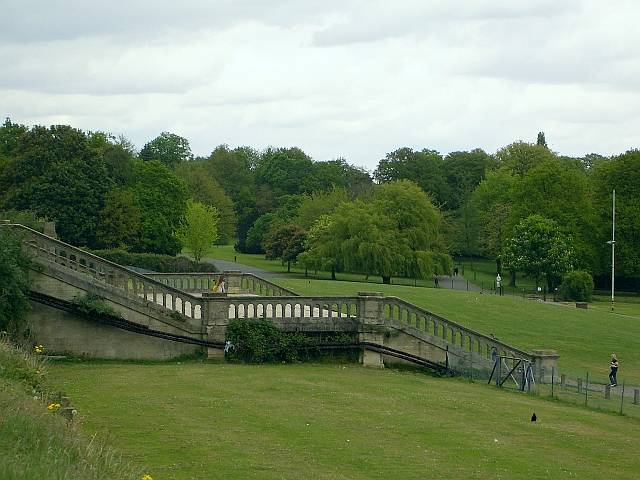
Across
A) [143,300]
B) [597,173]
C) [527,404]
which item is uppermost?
[597,173]

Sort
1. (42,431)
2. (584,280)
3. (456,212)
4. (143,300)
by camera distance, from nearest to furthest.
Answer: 1. (42,431)
2. (143,300)
3. (584,280)
4. (456,212)

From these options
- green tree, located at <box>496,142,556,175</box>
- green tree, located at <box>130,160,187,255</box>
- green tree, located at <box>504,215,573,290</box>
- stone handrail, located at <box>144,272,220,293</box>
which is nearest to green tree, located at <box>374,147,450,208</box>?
green tree, located at <box>496,142,556,175</box>

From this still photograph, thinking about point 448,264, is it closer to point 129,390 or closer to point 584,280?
point 584,280

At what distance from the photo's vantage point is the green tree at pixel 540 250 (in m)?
92.4

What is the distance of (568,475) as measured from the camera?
1942 centimetres

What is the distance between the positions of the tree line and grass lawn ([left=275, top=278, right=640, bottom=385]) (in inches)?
943

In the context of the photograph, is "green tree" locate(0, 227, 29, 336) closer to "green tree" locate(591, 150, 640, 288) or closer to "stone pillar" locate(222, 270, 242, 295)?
"stone pillar" locate(222, 270, 242, 295)

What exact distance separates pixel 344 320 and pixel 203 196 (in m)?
109

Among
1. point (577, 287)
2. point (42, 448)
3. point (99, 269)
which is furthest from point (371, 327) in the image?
point (577, 287)

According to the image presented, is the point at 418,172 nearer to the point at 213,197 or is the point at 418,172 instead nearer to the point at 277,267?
the point at 213,197

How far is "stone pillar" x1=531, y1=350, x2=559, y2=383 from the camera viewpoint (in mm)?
33938

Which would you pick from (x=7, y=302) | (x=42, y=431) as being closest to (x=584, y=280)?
(x=7, y=302)

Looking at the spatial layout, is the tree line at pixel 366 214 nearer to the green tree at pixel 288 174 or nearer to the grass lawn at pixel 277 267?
the grass lawn at pixel 277 267

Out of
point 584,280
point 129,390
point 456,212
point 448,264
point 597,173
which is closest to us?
point 129,390
